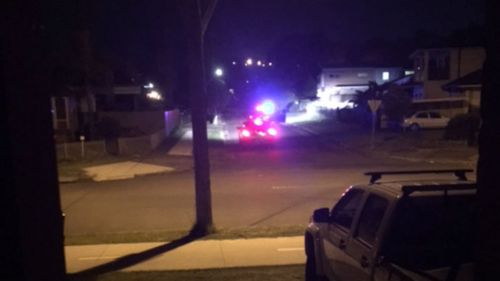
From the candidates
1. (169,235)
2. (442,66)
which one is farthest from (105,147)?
(442,66)

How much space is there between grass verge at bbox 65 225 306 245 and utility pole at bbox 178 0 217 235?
1.31 feet

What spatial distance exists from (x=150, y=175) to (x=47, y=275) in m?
17.1

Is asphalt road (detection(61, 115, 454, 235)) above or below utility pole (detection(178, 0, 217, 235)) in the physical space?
below

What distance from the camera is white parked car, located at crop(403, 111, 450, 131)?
124 feet

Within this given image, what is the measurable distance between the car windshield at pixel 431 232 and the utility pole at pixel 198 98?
20.6 ft

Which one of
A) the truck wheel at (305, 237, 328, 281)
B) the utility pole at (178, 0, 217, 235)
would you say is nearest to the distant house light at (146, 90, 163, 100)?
the utility pole at (178, 0, 217, 235)

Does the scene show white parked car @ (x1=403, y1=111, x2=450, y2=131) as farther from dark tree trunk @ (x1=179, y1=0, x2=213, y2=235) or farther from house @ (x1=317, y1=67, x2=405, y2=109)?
house @ (x1=317, y1=67, x2=405, y2=109)

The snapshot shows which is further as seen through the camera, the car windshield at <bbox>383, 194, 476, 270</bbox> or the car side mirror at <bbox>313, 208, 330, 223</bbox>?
the car side mirror at <bbox>313, 208, 330, 223</bbox>

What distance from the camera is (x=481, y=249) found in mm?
2506

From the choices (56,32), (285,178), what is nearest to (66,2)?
(56,32)

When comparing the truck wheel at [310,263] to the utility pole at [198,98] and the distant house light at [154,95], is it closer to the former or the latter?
the utility pole at [198,98]

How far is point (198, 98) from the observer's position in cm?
1015

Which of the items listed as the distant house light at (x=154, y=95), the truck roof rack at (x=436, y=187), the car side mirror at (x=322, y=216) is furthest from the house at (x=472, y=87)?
the truck roof rack at (x=436, y=187)

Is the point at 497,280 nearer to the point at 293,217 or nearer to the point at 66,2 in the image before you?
the point at 293,217
